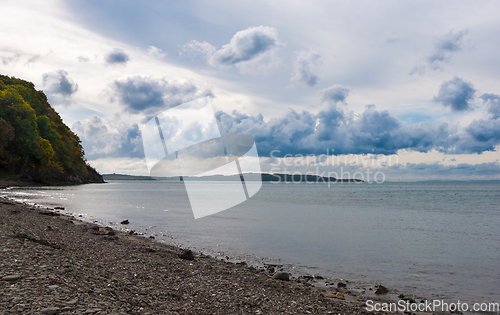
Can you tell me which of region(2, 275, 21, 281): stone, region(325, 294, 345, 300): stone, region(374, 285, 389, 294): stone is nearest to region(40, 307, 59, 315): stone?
region(2, 275, 21, 281): stone

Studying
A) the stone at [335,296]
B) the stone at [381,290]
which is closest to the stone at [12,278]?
the stone at [335,296]

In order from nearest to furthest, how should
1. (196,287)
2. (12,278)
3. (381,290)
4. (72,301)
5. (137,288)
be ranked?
(72,301), (12,278), (137,288), (196,287), (381,290)

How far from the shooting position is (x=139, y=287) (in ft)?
25.5

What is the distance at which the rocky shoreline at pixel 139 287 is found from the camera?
18.6 feet

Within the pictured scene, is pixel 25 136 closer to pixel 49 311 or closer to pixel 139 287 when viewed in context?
pixel 139 287

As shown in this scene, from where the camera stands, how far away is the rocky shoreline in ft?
18.6

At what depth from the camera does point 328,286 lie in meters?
11.7

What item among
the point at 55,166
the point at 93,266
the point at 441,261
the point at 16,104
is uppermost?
the point at 16,104

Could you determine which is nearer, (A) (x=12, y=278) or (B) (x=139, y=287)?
(A) (x=12, y=278)

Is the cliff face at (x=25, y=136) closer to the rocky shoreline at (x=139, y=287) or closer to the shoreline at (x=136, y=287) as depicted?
the rocky shoreline at (x=139, y=287)

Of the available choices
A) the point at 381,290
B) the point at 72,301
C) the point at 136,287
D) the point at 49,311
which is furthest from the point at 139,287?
the point at 381,290

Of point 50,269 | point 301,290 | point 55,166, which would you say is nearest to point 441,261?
point 301,290

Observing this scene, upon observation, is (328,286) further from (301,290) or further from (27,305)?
(27,305)

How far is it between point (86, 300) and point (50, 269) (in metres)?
1.91
